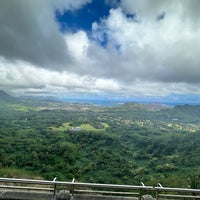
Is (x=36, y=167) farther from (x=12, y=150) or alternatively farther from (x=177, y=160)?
(x=177, y=160)

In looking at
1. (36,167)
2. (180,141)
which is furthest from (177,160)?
(36,167)

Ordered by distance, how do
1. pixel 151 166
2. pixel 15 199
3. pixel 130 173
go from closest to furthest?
pixel 15 199
pixel 130 173
pixel 151 166

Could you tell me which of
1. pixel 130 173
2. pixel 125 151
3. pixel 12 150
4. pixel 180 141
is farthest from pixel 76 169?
pixel 180 141

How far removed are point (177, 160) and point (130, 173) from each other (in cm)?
2289

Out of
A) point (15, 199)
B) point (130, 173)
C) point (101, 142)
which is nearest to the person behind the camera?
point (15, 199)

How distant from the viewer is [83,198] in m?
5.26

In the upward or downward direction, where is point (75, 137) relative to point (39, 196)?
downward

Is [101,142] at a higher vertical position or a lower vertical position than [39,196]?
lower

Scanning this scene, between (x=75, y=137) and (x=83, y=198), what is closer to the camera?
(x=83, y=198)

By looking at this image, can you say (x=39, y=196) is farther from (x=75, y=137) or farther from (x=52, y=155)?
(x=75, y=137)

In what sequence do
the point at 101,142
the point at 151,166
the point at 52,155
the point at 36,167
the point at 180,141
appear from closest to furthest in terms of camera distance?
the point at 36,167
the point at 52,155
the point at 151,166
the point at 101,142
the point at 180,141

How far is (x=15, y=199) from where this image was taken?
4.97 m

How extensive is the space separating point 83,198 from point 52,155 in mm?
48332

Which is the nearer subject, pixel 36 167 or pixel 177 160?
pixel 36 167
